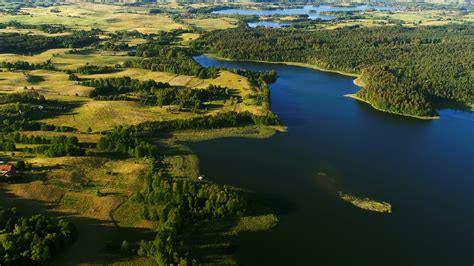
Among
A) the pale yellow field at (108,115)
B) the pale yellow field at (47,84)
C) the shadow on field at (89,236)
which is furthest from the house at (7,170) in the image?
→ the pale yellow field at (47,84)

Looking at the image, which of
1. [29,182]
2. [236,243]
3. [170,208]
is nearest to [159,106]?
[29,182]

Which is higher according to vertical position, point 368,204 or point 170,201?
point 170,201

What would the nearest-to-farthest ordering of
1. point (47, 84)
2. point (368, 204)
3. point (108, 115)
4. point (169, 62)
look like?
1. point (368, 204)
2. point (108, 115)
3. point (47, 84)
4. point (169, 62)

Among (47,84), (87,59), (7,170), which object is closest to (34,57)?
(87,59)

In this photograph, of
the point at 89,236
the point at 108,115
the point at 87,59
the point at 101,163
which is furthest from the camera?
the point at 87,59

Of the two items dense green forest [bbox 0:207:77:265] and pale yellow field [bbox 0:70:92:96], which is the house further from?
pale yellow field [bbox 0:70:92:96]

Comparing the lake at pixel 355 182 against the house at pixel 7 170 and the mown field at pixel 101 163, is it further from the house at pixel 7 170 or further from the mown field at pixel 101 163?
the house at pixel 7 170

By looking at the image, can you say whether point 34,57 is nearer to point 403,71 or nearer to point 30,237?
point 30,237
